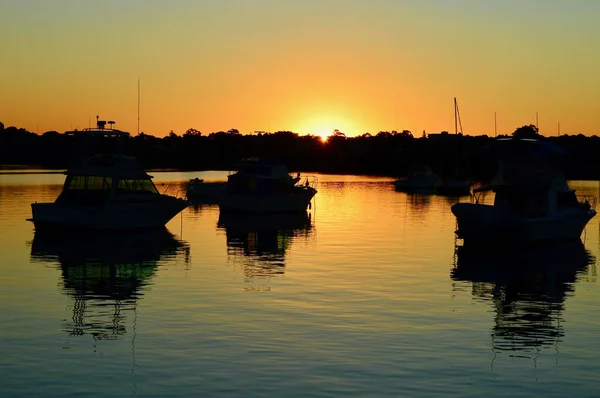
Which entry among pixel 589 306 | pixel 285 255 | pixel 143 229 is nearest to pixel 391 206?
pixel 143 229

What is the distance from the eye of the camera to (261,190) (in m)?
81.4

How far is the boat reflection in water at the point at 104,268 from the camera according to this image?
99.3ft

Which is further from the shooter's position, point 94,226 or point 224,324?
point 94,226

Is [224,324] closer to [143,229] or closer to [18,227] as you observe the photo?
[143,229]

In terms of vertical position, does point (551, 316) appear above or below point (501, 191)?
below

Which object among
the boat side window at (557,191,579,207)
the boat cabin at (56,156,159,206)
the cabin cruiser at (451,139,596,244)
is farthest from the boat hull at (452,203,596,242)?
the boat cabin at (56,156,159,206)

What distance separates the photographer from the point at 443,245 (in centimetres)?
5741

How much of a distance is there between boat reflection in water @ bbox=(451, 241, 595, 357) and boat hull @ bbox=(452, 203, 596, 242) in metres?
0.74

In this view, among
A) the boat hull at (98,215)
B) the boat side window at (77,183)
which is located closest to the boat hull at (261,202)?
the boat hull at (98,215)

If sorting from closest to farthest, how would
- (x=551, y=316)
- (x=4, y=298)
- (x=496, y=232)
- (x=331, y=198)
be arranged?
(x=551, y=316) → (x=4, y=298) → (x=496, y=232) → (x=331, y=198)

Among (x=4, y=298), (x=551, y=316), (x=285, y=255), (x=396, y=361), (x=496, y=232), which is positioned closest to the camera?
(x=396, y=361)

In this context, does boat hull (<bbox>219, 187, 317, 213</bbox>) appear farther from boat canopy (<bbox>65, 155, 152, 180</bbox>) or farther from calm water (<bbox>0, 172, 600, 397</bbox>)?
calm water (<bbox>0, 172, 600, 397</bbox>)

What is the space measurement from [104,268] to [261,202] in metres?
37.5

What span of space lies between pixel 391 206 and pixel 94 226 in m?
46.4
